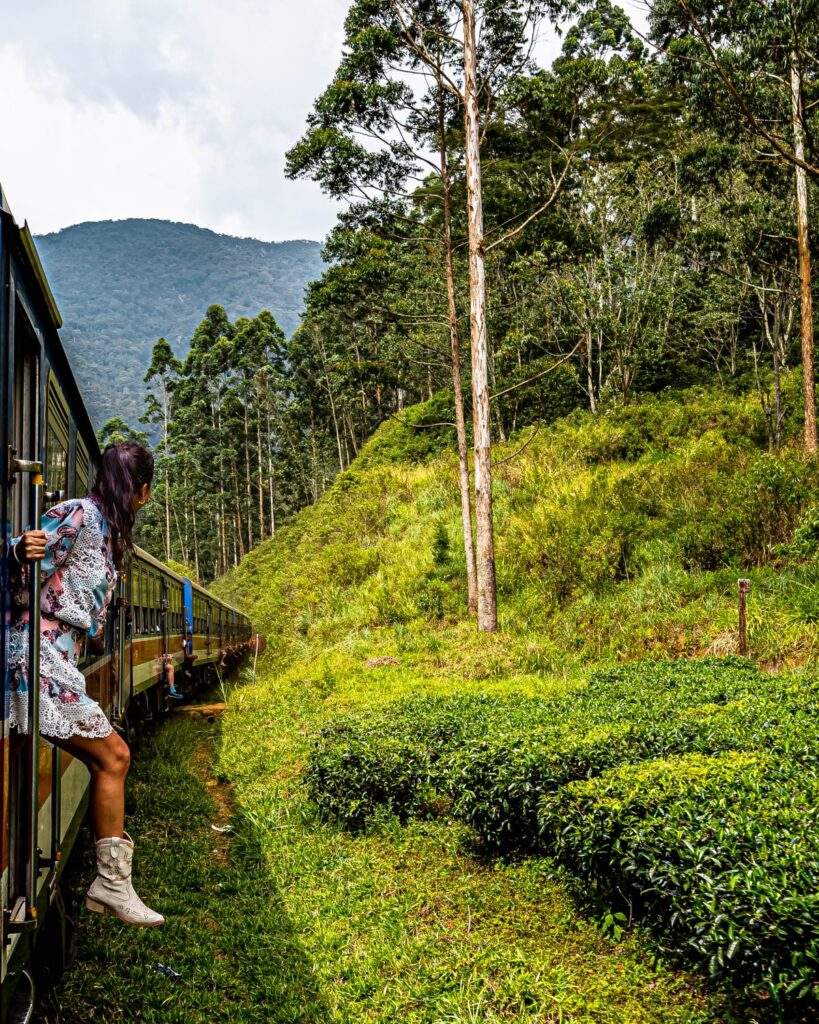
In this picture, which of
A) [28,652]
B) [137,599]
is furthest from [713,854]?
[137,599]

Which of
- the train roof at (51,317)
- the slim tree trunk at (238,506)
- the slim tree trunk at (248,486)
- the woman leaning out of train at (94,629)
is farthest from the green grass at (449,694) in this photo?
the slim tree trunk at (238,506)

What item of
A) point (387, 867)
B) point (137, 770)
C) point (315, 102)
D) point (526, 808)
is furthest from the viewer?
point (315, 102)

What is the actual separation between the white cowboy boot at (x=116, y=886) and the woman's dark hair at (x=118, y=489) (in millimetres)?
1130

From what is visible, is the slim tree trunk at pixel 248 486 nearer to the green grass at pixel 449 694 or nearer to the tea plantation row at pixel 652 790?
the green grass at pixel 449 694

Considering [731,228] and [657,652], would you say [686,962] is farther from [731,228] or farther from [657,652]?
[731,228]

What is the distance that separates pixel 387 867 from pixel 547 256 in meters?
14.5

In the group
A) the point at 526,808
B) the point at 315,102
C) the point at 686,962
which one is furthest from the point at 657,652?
the point at 315,102

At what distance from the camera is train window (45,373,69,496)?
11.6ft

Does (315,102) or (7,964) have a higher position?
(315,102)

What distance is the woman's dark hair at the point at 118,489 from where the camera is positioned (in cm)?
328

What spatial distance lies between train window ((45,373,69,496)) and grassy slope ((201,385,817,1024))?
9.39ft

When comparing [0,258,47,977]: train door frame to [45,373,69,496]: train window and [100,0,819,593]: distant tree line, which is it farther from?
[100,0,819,593]: distant tree line

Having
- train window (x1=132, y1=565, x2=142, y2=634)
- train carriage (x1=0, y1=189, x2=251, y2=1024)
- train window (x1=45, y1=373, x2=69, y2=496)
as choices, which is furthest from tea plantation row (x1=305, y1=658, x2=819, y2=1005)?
train window (x1=45, y1=373, x2=69, y2=496)

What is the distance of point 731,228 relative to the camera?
24.8m
